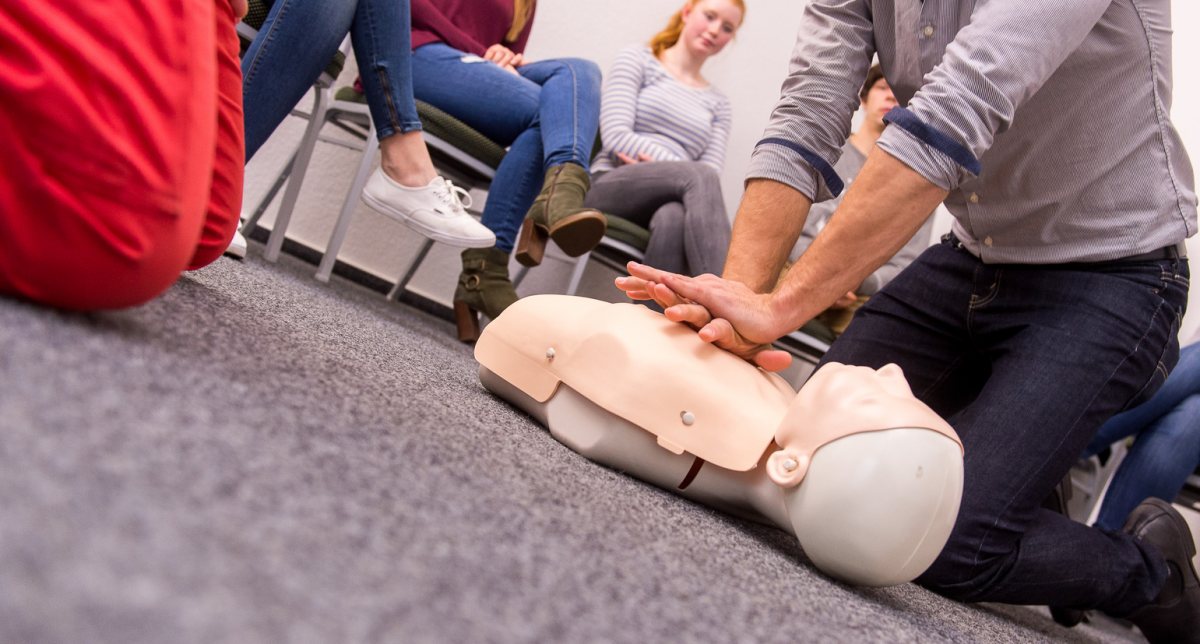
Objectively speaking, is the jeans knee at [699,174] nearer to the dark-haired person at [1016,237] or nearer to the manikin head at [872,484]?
the dark-haired person at [1016,237]

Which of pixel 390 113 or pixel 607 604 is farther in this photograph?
pixel 390 113

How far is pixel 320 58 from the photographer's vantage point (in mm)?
1066

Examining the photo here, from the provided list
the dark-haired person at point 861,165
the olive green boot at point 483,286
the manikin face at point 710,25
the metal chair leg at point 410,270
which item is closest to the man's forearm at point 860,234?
the olive green boot at point 483,286

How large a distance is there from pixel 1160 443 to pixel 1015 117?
3.70ft

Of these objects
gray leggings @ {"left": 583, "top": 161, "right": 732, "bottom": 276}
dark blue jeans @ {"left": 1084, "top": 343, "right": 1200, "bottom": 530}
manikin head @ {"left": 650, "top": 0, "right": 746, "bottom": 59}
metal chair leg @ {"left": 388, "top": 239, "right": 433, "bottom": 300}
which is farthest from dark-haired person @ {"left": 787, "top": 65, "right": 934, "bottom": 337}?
metal chair leg @ {"left": 388, "top": 239, "right": 433, "bottom": 300}

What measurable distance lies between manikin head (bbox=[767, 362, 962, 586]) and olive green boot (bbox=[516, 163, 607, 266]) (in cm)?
67

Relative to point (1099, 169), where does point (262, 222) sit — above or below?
below

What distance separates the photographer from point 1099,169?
794 millimetres

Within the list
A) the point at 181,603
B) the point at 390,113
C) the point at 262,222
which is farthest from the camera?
the point at 262,222

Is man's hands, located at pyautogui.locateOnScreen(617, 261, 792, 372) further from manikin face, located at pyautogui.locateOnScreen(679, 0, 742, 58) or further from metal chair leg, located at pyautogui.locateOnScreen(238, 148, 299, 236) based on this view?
manikin face, located at pyautogui.locateOnScreen(679, 0, 742, 58)

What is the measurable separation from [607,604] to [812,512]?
259 mm

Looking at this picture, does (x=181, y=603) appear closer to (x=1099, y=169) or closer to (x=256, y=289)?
(x=256, y=289)

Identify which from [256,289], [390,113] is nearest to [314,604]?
[256,289]

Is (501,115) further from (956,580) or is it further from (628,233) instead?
(956,580)
